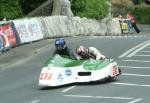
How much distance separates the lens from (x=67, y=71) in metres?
19.2

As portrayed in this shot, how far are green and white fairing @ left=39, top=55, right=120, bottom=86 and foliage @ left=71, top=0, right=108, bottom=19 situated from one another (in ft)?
90.6

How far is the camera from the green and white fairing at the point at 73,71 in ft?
62.2

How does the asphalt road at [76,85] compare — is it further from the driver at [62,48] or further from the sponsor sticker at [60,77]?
the driver at [62,48]

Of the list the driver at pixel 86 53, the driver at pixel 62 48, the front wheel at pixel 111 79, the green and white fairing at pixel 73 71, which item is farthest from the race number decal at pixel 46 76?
the front wheel at pixel 111 79

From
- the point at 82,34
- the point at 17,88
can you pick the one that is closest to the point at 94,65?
the point at 17,88

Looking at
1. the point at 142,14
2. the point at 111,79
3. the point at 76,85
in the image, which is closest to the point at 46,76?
the point at 76,85

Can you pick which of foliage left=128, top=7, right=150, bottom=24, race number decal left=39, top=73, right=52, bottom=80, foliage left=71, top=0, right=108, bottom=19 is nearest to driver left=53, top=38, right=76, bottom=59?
race number decal left=39, top=73, right=52, bottom=80

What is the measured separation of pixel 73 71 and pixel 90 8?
31.0 metres

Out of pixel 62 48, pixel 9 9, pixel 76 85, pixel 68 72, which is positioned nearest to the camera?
pixel 68 72

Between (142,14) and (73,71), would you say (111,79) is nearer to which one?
(73,71)

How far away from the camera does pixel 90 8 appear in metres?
49.9

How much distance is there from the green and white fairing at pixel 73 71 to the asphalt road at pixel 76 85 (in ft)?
0.81

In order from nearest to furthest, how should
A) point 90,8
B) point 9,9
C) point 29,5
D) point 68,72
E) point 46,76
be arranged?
point 46,76, point 68,72, point 9,9, point 29,5, point 90,8

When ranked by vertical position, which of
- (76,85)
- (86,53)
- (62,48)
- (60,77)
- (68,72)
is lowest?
(76,85)
